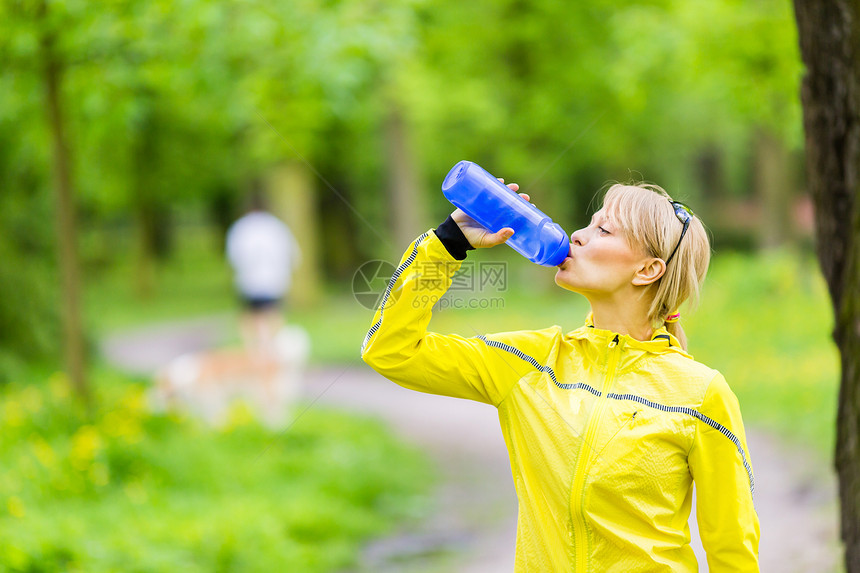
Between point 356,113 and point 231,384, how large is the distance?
960 centimetres

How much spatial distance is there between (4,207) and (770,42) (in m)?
8.34

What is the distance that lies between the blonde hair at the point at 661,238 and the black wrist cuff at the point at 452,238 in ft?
1.19

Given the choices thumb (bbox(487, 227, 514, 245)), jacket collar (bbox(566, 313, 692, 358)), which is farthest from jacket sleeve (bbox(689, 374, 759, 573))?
thumb (bbox(487, 227, 514, 245))

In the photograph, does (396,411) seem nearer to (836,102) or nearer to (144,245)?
(836,102)

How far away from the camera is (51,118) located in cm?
562

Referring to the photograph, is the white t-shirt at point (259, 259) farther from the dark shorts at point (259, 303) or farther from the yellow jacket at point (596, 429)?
the yellow jacket at point (596, 429)

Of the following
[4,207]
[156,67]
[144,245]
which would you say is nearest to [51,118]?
[156,67]

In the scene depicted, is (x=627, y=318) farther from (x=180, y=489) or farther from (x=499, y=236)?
(x=180, y=489)

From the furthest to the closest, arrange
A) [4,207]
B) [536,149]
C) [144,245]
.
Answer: [144,245] < [536,149] < [4,207]

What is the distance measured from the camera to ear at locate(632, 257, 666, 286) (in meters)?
1.91

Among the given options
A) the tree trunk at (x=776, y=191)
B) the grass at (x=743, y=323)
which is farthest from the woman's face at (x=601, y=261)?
the tree trunk at (x=776, y=191)

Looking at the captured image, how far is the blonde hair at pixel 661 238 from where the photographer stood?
6.25ft

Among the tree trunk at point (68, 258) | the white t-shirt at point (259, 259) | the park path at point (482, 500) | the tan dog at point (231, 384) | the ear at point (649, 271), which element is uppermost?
the white t-shirt at point (259, 259)

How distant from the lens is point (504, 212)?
2.02 m
